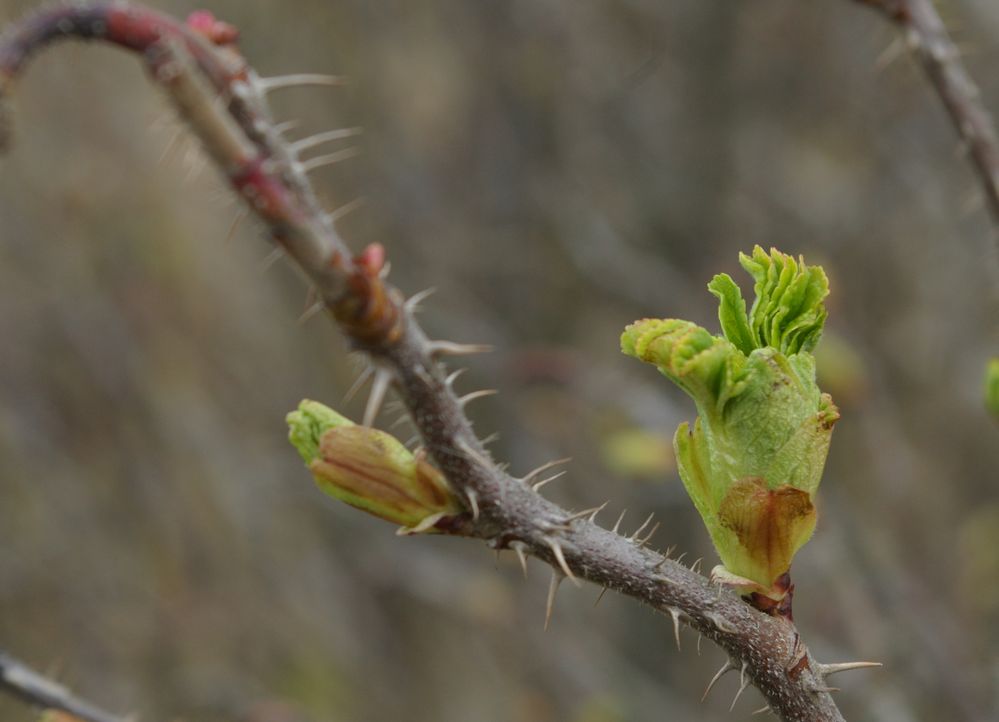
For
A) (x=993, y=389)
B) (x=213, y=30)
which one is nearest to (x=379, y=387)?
(x=213, y=30)

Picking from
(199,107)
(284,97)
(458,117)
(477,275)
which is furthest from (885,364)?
(199,107)

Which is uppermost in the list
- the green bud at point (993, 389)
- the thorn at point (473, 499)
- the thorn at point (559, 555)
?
the thorn at point (473, 499)

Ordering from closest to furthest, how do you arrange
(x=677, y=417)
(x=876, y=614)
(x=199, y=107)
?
(x=199, y=107) → (x=876, y=614) → (x=677, y=417)

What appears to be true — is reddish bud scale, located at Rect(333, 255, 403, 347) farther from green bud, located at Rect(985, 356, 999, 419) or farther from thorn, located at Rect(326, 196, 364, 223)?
green bud, located at Rect(985, 356, 999, 419)

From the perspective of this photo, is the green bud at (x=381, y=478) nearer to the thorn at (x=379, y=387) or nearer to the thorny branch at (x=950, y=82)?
the thorn at (x=379, y=387)

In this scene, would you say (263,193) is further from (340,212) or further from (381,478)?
(381,478)

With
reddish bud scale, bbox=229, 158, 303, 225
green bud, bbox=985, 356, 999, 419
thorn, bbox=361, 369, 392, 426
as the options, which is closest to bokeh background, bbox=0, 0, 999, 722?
green bud, bbox=985, 356, 999, 419

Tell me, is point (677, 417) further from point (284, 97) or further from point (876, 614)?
point (284, 97)

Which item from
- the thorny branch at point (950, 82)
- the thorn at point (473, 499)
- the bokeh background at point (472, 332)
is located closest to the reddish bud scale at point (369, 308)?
the thorn at point (473, 499)
